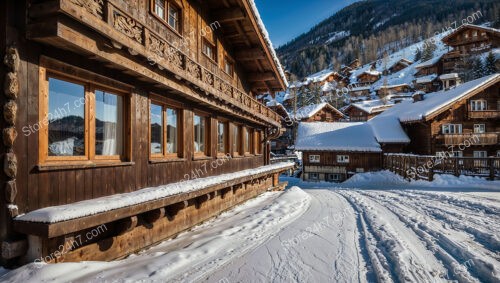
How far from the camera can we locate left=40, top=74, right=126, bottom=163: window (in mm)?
4457

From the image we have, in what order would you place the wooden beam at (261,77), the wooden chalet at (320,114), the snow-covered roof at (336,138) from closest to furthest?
the wooden beam at (261,77) < the snow-covered roof at (336,138) < the wooden chalet at (320,114)

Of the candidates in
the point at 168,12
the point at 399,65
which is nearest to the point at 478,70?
the point at 399,65

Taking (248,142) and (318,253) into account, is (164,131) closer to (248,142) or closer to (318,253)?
(318,253)

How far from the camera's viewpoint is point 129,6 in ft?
20.6

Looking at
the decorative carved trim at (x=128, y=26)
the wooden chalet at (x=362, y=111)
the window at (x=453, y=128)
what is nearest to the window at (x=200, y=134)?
the decorative carved trim at (x=128, y=26)

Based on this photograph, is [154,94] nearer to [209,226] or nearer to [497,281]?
[209,226]

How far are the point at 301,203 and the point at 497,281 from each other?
730cm

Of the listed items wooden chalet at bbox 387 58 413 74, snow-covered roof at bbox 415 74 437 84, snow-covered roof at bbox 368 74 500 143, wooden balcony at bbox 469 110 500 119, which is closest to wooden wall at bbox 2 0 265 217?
snow-covered roof at bbox 368 74 500 143

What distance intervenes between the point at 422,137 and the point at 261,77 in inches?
838

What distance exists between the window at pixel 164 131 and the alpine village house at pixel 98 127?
0.10 feet

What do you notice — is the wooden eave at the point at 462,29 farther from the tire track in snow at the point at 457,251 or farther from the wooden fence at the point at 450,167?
the tire track in snow at the point at 457,251

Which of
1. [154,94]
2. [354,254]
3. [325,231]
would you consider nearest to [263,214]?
[325,231]

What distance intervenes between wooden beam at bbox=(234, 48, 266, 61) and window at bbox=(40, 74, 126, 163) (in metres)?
8.54

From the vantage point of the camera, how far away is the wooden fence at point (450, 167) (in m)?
17.7
